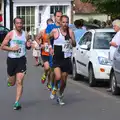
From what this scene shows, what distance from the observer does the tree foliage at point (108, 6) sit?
61.1ft

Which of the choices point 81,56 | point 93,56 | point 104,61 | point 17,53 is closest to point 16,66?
point 17,53

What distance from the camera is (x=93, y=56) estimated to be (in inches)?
572

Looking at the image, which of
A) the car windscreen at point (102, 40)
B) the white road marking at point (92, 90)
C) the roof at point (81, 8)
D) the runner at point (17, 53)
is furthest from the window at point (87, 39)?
the roof at point (81, 8)

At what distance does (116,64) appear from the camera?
12.5 m

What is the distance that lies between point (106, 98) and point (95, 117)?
2.68m

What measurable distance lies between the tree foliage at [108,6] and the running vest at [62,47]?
7.59 meters

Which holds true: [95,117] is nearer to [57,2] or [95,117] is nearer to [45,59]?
[45,59]

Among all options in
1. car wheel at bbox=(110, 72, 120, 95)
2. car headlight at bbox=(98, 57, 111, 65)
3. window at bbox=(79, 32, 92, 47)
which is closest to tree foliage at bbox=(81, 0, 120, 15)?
window at bbox=(79, 32, 92, 47)

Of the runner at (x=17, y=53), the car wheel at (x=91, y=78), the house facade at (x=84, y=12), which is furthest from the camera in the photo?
the house facade at (x=84, y=12)

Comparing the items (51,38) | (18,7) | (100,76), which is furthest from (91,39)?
(18,7)

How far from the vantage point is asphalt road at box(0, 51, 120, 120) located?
9.88m

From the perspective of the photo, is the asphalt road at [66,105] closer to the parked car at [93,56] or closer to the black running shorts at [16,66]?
the parked car at [93,56]

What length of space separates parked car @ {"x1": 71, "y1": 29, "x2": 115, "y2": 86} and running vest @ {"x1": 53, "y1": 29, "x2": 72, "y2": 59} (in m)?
3.19

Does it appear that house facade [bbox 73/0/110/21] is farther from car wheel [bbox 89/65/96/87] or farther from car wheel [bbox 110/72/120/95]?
car wheel [bbox 110/72/120/95]
